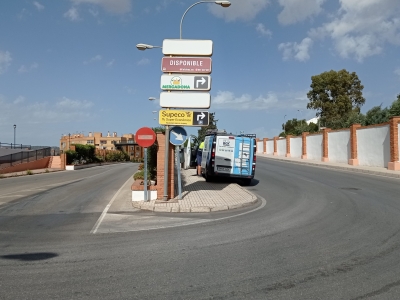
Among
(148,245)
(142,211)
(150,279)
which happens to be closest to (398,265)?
(150,279)

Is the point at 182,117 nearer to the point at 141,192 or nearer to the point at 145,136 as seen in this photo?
the point at 145,136

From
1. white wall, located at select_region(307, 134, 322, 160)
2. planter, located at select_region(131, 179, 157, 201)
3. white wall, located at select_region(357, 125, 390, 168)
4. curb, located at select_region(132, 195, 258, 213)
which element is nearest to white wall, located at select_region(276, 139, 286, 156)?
white wall, located at select_region(307, 134, 322, 160)

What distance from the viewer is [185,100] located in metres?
13.6

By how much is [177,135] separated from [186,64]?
2.43 m

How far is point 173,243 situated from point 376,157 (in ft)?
78.9

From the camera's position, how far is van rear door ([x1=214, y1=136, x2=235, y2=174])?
63.2 feet

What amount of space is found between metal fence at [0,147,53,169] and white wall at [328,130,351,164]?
28.9 meters

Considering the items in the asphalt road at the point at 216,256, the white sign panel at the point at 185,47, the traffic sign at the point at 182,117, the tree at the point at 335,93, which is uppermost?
the tree at the point at 335,93

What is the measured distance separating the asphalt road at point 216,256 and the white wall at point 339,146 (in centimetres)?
2262

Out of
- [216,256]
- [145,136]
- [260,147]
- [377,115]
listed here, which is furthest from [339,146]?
[260,147]

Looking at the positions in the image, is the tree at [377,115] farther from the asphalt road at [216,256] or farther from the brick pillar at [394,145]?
the asphalt road at [216,256]

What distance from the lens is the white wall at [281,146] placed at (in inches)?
2169

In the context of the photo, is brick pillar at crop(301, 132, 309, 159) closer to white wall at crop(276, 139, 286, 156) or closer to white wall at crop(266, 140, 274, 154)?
white wall at crop(276, 139, 286, 156)

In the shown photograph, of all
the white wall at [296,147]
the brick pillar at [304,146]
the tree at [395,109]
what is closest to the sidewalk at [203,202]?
the tree at [395,109]
